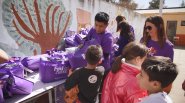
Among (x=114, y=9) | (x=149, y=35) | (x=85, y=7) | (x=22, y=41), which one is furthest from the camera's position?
(x=114, y=9)

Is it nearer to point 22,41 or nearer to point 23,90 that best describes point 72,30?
point 22,41

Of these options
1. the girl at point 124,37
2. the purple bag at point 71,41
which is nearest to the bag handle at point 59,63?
the purple bag at point 71,41

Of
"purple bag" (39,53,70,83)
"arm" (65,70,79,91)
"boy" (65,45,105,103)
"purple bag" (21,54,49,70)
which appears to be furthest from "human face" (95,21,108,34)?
"purple bag" (21,54,49,70)

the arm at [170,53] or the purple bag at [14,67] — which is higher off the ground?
the arm at [170,53]

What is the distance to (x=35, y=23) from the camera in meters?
2.67

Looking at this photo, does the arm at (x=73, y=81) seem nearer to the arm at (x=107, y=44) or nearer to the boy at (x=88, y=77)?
the boy at (x=88, y=77)

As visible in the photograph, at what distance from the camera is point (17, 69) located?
1.75 m

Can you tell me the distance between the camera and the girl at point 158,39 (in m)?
1.78

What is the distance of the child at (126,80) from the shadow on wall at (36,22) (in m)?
1.92

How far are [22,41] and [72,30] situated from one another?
1455 mm

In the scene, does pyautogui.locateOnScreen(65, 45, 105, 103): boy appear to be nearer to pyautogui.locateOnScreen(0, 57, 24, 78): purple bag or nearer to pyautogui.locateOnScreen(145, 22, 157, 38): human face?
pyautogui.locateOnScreen(0, 57, 24, 78): purple bag

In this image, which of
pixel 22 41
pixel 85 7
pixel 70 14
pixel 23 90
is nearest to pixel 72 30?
pixel 70 14

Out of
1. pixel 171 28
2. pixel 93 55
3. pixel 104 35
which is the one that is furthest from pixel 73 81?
pixel 171 28

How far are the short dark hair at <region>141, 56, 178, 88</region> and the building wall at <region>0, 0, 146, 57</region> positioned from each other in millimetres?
2319
